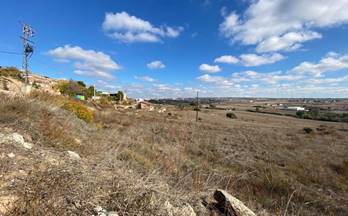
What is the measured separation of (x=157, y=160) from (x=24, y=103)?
4.61m

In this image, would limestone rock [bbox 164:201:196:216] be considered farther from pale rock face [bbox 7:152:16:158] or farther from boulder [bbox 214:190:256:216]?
pale rock face [bbox 7:152:16:158]

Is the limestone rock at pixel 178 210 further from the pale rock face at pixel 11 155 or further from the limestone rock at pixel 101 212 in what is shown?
the pale rock face at pixel 11 155

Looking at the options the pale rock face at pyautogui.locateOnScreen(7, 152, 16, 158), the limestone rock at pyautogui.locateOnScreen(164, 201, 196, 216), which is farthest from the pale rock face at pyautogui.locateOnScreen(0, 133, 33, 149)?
the limestone rock at pyautogui.locateOnScreen(164, 201, 196, 216)

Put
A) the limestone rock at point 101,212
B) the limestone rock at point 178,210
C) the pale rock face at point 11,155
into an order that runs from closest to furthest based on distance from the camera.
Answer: the limestone rock at point 101,212, the limestone rock at point 178,210, the pale rock face at point 11,155

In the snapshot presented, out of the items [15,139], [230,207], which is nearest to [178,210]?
[230,207]

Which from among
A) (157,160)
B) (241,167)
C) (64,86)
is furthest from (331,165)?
(64,86)

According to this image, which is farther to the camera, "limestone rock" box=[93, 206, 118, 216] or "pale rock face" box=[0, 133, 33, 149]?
"pale rock face" box=[0, 133, 33, 149]

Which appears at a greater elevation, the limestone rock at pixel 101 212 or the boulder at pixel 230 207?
the limestone rock at pixel 101 212

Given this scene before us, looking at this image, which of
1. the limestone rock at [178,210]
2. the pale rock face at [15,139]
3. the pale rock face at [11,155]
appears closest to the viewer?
the limestone rock at [178,210]

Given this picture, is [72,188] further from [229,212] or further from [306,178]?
[306,178]

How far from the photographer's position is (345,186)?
32.1ft

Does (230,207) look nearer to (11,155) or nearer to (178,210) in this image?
Result: (178,210)

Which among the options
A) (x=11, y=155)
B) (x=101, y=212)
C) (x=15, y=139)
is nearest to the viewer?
(x=101, y=212)

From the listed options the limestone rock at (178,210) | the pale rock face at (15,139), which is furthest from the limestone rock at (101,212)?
the pale rock face at (15,139)
